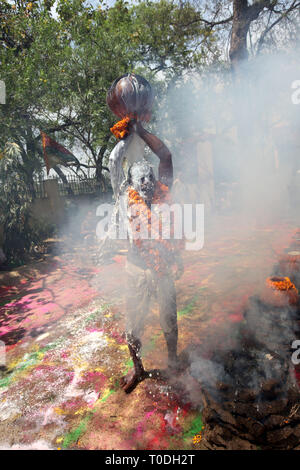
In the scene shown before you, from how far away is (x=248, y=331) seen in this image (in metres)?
2.96

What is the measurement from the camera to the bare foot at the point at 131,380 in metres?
2.30

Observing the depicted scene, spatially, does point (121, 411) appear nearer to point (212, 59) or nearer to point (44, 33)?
point (44, 33)

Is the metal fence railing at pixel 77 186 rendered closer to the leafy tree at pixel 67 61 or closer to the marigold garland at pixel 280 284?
the leafy tree at pixel 67 61

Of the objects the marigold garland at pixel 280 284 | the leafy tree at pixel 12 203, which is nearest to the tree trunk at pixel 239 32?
the leafy tree at pixel 12 203

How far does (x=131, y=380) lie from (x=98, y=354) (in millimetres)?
716

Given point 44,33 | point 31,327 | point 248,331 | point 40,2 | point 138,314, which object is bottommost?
point 31,327

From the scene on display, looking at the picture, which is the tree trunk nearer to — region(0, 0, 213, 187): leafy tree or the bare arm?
region(0, 0, 213, 187): leafy tree

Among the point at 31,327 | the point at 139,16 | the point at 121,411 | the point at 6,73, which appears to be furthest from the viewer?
the point at 139,16

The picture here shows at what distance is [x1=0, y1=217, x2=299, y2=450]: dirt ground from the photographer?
6.43ft

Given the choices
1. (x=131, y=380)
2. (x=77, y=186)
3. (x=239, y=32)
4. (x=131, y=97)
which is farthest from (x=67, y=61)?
(x=131, y=380)

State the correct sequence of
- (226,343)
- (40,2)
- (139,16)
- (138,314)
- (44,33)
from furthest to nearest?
(139,16) < (40,2) < (44,33) < (226,343) < (138,314)

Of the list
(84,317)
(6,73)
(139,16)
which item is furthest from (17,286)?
(139,16)

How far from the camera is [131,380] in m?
2.32

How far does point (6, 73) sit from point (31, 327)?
24.4 feet
